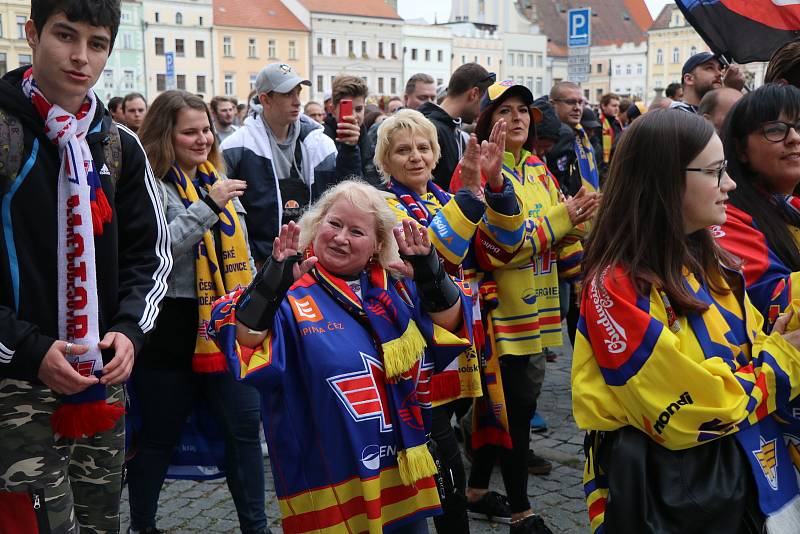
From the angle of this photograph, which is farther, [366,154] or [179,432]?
[366,154]

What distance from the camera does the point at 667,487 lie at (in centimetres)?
233

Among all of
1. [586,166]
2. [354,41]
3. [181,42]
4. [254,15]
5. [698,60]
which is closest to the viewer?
[586,166]

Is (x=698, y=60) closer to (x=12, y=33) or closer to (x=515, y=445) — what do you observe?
(x=515, y=445)

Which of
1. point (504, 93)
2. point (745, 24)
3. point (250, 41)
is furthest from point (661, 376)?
point (250, 41)

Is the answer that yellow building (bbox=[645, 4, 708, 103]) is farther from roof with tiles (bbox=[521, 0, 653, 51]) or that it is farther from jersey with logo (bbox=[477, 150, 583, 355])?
jersey with logo (bbox=[477, 150, 583, 355])

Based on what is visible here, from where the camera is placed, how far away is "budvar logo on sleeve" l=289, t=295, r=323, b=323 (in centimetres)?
295

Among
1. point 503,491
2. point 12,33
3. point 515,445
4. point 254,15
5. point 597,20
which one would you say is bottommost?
point 503,491

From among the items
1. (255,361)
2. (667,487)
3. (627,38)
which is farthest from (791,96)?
(627,38)

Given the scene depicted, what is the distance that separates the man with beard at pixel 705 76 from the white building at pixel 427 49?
3134 inches

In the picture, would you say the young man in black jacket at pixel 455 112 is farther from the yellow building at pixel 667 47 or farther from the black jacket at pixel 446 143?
the yellow building at pixel 667 47

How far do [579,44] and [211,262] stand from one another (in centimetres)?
1008

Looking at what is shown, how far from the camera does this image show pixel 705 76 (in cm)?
691

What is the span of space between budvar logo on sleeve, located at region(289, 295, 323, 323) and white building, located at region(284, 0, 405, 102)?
2880 inches

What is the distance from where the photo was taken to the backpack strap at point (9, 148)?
248 centimetres
